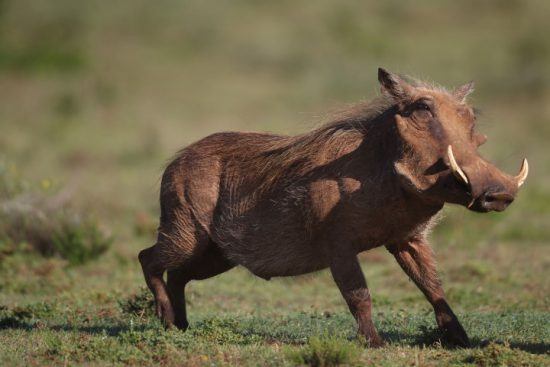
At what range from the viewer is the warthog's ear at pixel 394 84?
250 inches

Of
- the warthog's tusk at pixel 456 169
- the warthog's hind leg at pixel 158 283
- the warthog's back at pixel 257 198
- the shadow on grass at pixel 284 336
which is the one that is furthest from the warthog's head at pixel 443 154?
the warthog's hind leg at pixel 158 283

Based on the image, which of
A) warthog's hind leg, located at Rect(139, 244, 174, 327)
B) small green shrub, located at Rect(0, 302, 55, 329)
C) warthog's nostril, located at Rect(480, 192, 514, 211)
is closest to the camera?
warthog's nostril, located at Rect(480, 192, 514, 211)

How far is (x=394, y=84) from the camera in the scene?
6.38 m

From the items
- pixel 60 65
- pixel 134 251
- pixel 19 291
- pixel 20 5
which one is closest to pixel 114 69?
pixel 60 65

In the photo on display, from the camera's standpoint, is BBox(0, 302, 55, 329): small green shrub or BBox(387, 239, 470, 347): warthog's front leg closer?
BBox(387, 239, 470, 347): warthog's front leg

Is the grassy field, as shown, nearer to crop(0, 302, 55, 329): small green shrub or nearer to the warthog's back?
crop(0, 302, 55, 329): small green shrub

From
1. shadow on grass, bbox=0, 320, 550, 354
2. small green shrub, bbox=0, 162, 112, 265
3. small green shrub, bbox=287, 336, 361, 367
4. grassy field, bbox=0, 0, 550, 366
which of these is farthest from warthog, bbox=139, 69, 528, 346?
small green shrub, bbox=0, 162, 112, 265

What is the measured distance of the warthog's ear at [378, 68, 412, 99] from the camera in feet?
20.9

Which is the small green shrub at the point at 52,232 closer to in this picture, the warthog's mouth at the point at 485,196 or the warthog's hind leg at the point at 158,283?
the warthog's hind leg at the point at 158,283

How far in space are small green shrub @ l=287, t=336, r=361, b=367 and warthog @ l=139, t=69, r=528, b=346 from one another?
25.3 inches

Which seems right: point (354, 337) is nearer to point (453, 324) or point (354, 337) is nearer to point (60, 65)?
point (453, 324)

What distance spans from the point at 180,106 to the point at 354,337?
1921 cm

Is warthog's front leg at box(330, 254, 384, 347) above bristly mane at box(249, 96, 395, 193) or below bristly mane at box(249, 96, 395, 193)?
below

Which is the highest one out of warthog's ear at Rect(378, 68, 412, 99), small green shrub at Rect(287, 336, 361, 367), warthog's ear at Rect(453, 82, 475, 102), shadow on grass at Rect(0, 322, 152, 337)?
warthog's ear at Rect(378, 68, 412, 99)
